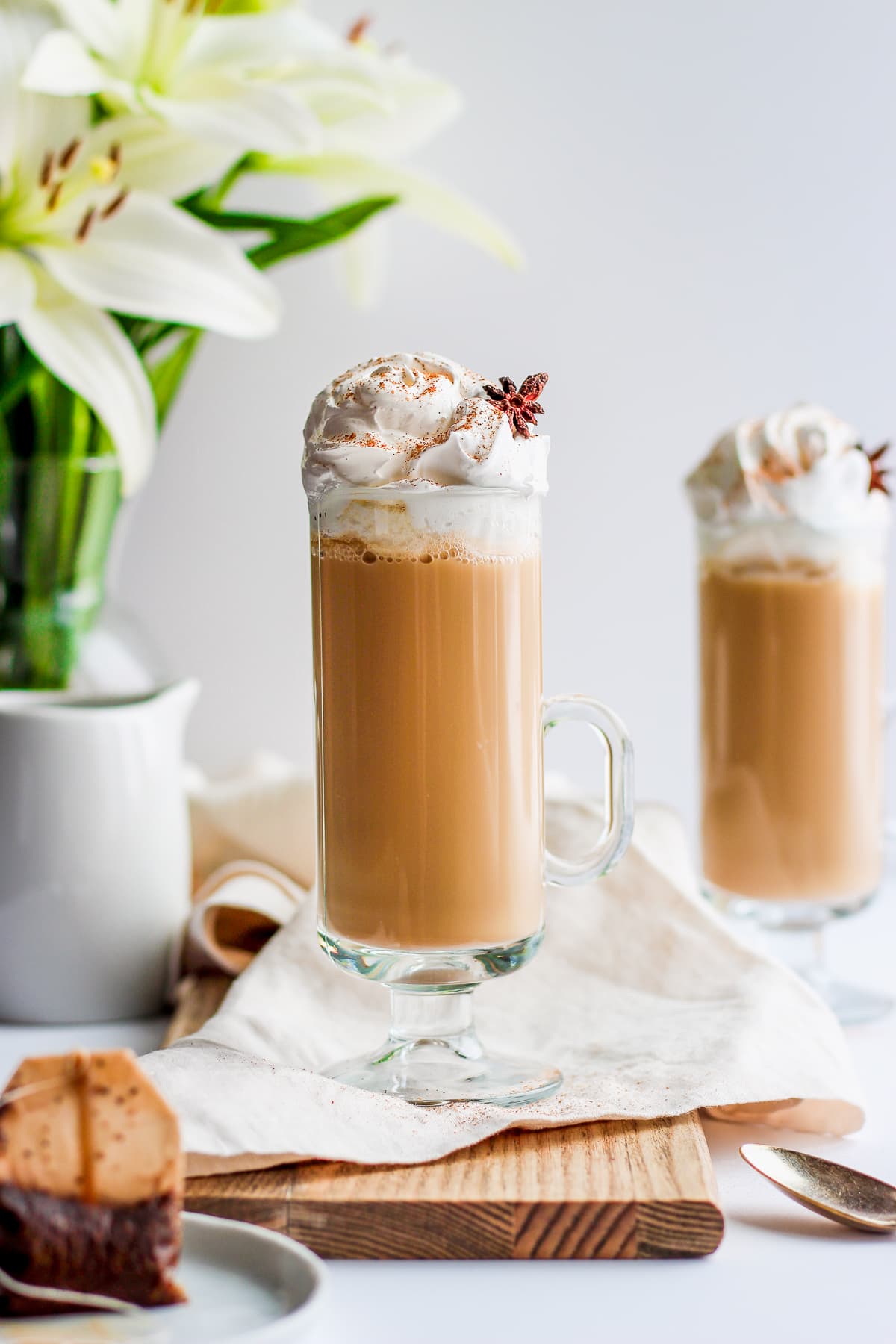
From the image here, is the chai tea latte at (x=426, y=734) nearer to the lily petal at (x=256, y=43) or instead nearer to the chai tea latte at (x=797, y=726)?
the chai tea latte at (x=797, y=726)

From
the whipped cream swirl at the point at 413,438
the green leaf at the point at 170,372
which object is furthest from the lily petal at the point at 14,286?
the whipped cream swirl at the point at 413,438

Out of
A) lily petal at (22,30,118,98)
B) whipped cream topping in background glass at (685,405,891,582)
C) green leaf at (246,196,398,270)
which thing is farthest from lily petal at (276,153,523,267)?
whipped cream topping in background glass at (685,405,891,582)

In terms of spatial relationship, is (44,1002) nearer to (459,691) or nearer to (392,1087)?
(392,1087)

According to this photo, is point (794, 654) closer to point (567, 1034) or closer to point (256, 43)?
point (567, 1034)

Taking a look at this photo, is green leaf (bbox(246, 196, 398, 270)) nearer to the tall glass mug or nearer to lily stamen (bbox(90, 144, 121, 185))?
lily stamen (bbox(90, 144, 121, 185))

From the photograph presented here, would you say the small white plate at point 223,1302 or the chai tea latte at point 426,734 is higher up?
the chai tea latte at point 426,734
